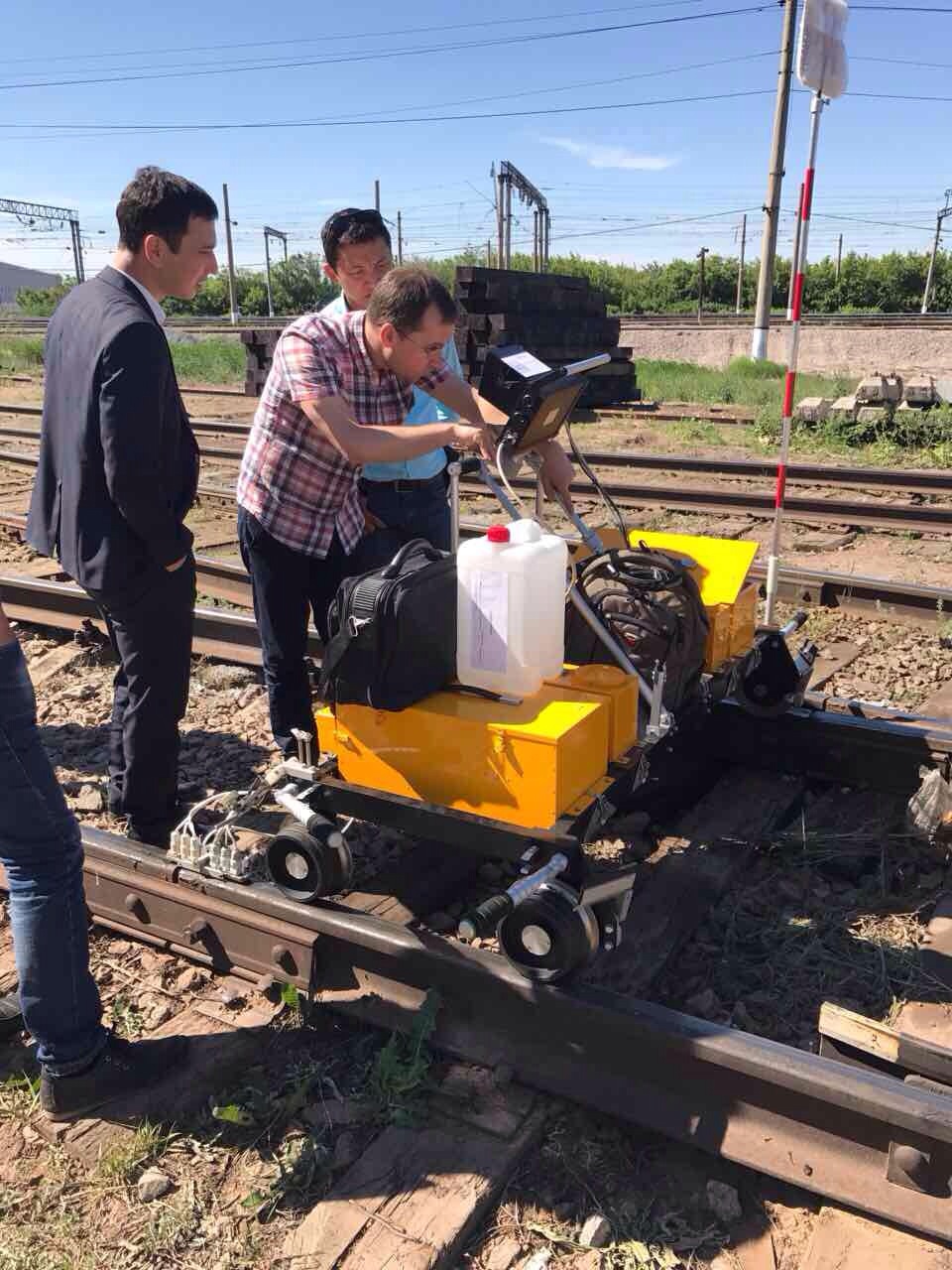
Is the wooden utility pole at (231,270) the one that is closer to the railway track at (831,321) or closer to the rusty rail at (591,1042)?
the railway track at (831,321)

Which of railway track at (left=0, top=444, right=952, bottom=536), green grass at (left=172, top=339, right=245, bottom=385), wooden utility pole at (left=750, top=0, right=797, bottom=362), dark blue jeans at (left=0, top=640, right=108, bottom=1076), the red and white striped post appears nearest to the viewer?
dark blue jeans at (left=0, top=640, right=108, bottom=1076)

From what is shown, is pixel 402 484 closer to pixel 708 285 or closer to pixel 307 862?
pixel 307 862

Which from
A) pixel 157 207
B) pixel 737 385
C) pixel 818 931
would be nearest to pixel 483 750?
pixel 818 931

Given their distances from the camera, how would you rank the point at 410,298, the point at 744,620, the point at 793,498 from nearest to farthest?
the point at 410,298
the point at 744,620
the point at 793,498

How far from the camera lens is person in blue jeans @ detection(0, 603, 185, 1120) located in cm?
254

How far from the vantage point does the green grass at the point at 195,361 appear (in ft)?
91.7

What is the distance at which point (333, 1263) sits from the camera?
7.24 feet

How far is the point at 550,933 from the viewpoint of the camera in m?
2.59

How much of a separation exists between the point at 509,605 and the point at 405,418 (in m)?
1.18

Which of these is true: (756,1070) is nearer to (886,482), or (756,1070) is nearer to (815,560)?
(815,560)

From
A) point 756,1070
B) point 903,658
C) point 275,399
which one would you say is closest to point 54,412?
point 275,399

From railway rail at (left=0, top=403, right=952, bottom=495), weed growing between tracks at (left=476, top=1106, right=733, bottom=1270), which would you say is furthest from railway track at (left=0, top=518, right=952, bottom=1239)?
railway rail at (left=0, top=403, right=952, bottom=495)

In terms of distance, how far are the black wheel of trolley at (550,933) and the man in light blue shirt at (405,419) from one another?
1758 millimetres

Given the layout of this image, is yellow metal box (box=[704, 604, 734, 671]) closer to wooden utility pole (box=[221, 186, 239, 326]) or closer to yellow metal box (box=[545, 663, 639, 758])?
yellow metal box (box=[545, 663, 639, 758])
